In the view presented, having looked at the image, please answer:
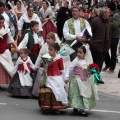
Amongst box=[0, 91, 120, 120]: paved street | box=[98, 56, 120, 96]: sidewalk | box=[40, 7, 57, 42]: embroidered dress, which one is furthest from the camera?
box=[40, 7, 57, 42]: embroidered dress

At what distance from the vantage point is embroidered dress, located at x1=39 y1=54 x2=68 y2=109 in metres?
9.51

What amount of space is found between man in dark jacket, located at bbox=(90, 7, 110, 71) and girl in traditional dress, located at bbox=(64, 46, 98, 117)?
318 centimetres

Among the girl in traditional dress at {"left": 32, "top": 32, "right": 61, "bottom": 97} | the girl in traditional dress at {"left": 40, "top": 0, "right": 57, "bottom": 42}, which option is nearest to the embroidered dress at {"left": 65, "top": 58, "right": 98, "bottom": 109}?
the girl in traditional dress at {"left": 32, "top": 32, "right": 61, "bottom": 97}

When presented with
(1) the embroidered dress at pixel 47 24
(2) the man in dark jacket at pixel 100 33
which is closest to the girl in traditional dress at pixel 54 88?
(2) the man in dark jacket at pixel 100 33

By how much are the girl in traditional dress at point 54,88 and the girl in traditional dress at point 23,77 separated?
1.45m

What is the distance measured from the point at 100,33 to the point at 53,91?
12.1 feet

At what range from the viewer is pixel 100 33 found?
12898 millimetres

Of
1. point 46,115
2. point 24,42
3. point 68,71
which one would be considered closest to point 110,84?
point 24,42

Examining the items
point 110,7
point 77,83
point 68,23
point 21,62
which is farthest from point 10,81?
point 110,7

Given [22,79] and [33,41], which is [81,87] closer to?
[22,79]

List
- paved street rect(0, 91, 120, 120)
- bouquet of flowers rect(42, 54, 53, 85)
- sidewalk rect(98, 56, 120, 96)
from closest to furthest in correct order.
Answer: paved street rect(0, 91, 120, 120)
bouquet of flowers rect(42, 54, 53, 85)
sidewalk rect(98, 56, 120, 96)

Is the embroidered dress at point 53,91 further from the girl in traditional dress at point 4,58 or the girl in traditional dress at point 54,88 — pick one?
the girl in traditional dress at point 4,58

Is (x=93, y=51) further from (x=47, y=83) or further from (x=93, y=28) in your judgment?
(x=47, y=83)

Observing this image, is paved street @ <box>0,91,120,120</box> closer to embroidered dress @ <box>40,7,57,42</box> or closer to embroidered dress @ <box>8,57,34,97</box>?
embroidered dress @ <box>8,57,34,97</box>
